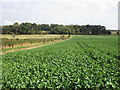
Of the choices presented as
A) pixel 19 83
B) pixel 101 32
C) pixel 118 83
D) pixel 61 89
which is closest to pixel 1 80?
pixel 19 83

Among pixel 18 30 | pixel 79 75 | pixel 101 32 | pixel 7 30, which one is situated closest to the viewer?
pixel 79 75

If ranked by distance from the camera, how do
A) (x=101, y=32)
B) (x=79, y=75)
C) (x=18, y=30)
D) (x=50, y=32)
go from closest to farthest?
(x=79, y=75) → (x=18, y=30) → (x=50, y=32) → (x=101, y=32)

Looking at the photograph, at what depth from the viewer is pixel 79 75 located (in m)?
7.31

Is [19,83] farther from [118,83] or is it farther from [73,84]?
[118,83]

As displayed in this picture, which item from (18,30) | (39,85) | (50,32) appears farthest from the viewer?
A: (50,32)

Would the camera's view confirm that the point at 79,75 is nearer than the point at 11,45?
Yes

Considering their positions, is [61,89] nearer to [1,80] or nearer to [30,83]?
[30,83]

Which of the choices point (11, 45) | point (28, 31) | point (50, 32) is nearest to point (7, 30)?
point (28, 31)

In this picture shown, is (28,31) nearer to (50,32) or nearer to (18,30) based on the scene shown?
(18,30)

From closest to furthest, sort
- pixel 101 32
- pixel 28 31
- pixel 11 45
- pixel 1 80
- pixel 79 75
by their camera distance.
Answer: pixel 1 80 → pixel 79 75 → pixel 11 45 → pixel 28 31 → pixel 101 32

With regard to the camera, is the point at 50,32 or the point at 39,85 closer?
the point at 39,85

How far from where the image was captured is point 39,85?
6273 millimetres

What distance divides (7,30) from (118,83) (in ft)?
218

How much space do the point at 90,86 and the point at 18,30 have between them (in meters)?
71.5
